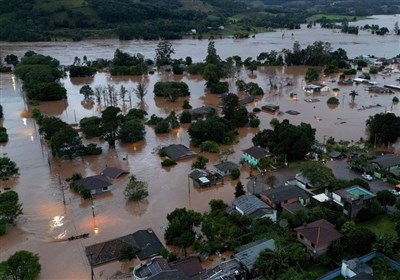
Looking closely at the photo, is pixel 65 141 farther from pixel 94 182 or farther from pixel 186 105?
pixel 186 105

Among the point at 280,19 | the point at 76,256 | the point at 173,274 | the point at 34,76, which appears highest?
the point at 280,19

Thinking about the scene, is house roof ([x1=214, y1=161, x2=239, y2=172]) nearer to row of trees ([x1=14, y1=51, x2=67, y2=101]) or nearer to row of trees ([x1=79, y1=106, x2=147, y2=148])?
row of trees ([x1=79, y1=106, x2=147, y2=148])

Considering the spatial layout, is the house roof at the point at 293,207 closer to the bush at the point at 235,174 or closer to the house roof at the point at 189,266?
the bush at the point at 235,174

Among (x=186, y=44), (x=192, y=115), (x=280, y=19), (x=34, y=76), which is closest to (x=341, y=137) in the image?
(x=192, y=115)

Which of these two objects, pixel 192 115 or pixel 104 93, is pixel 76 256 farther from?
pixel 104 93

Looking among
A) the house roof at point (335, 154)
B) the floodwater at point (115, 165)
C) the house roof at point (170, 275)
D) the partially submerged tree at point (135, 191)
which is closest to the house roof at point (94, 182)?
the floodwater at point (115, 165)
